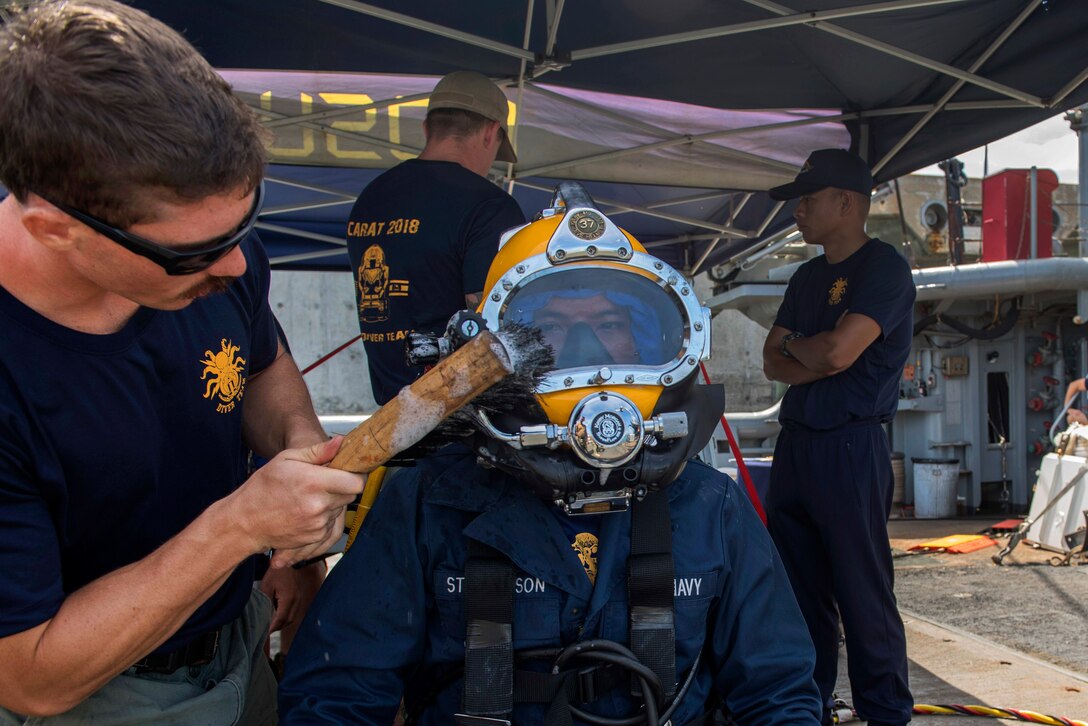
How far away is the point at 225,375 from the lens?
1.51 m

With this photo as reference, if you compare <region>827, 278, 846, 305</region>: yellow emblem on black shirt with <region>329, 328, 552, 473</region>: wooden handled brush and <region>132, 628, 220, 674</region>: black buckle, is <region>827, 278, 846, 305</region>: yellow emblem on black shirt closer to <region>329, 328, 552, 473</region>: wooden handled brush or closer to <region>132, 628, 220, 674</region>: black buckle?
<region>329, 328, 552, 473</region>: wooden handled brush

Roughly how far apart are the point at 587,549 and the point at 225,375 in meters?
0.73

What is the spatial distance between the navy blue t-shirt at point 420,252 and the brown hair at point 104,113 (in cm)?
157

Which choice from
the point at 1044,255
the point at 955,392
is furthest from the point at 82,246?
the point at 1044,255

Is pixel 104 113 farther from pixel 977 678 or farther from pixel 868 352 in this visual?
pixel 977 678

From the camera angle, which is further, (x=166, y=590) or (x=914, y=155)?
(x=914, y=155)

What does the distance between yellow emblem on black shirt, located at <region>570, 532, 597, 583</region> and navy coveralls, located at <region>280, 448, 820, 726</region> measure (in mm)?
30

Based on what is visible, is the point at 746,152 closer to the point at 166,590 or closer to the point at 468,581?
the point at 468,581

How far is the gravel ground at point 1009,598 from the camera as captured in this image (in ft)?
16.9

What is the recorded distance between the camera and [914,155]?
4699 millimetres

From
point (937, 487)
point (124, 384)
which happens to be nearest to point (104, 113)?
point (124, 384)

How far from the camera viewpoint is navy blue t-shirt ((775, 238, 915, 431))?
3.43m

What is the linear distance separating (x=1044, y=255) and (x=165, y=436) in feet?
45.0

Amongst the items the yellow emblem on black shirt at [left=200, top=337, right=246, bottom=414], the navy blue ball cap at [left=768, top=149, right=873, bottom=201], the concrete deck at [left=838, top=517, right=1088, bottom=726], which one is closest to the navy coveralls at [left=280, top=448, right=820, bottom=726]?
the yellow emblem on black shirt at [left=200, top=337, right=246, bottom=414]
